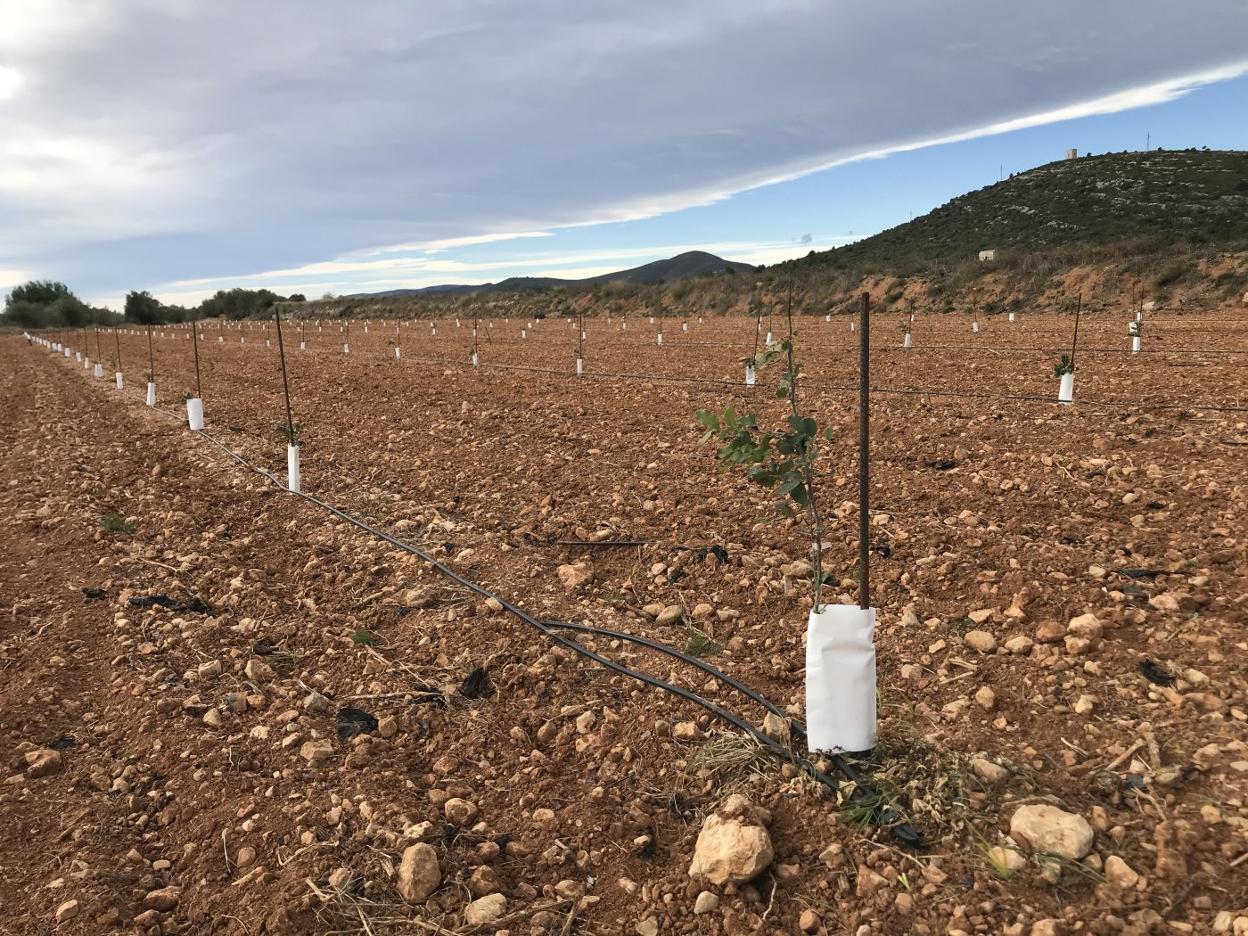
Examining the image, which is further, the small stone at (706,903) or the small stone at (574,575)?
the small stone at (574,575)

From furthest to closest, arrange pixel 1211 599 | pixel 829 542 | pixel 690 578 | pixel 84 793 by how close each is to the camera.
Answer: pixel 829 542 < pixel 690 578 < pixel 1211 599 < pixel 84 793

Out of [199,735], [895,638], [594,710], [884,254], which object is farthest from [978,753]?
[884,254]

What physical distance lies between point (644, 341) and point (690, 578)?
20441 millimetres

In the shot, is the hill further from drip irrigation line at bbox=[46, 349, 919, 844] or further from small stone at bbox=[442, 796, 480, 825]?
small stone at bbox=[442, 796, 480, 825]

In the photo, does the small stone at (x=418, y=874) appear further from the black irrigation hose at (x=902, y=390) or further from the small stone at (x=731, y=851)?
the black irrigation hose at (x=902, y=390)

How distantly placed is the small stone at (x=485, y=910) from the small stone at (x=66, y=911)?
4.02ft

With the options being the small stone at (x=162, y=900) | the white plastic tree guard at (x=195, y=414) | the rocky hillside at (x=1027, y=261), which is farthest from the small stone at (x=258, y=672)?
the rocky hillside at (x=1027, y=261)

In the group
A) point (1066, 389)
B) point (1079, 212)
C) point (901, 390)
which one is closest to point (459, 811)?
point (1066, 389)

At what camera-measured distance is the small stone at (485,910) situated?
2.39 metres

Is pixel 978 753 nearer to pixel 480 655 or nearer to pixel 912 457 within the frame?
pixel 480 655

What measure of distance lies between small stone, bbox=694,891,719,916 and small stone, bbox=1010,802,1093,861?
96 centimetres

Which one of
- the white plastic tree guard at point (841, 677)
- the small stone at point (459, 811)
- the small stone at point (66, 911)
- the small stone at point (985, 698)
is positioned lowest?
the small stone at point (66, 911)

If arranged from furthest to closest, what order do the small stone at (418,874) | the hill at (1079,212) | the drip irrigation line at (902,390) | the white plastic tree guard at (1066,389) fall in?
the hill at (1079,212)
the white plastic tree guard at (1066,389)
the drip irrigation line at (902,390)
the small stone at (418,874)

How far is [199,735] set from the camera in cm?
338
